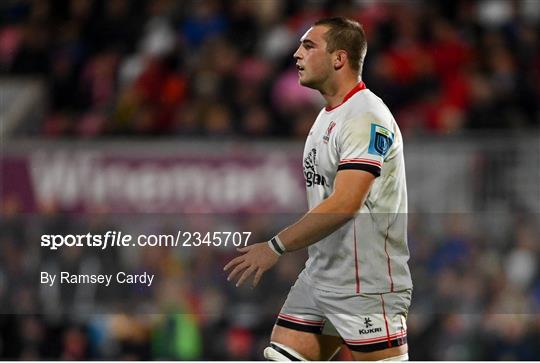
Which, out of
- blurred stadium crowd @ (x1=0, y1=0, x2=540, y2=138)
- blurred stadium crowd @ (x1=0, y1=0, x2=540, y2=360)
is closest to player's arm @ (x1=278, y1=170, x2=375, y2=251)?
blurred stadium crowd @ (x1=0, y1=0, x2=540, y2=360)

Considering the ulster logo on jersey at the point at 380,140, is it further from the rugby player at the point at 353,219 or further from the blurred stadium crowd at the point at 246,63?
the blurred stadium crowd at the point at 246,63

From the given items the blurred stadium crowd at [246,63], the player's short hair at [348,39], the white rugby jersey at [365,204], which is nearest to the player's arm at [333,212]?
the white rugby jersey at [365,204]

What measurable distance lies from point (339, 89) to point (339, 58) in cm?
15

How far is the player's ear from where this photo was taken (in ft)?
18.6

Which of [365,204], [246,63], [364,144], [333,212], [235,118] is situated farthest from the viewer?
[246,63]

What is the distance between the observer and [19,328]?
36.4 feet

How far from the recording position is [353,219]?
18.0ft

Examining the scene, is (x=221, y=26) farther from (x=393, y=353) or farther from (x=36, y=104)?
(x=393, y=353)

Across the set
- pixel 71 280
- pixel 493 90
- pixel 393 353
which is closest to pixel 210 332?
pixel 71 280

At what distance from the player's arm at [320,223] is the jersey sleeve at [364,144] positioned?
41 millimetres

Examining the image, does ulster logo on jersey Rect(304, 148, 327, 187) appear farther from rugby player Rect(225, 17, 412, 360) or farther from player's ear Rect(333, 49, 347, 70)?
player's ear Rect(333, 49, 347, 70)

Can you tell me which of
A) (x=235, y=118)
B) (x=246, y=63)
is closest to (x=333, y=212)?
(x=235, y=118)

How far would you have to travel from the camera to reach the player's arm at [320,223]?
528 centimetres

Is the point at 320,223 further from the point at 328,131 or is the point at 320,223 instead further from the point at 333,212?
the point at 328,131
